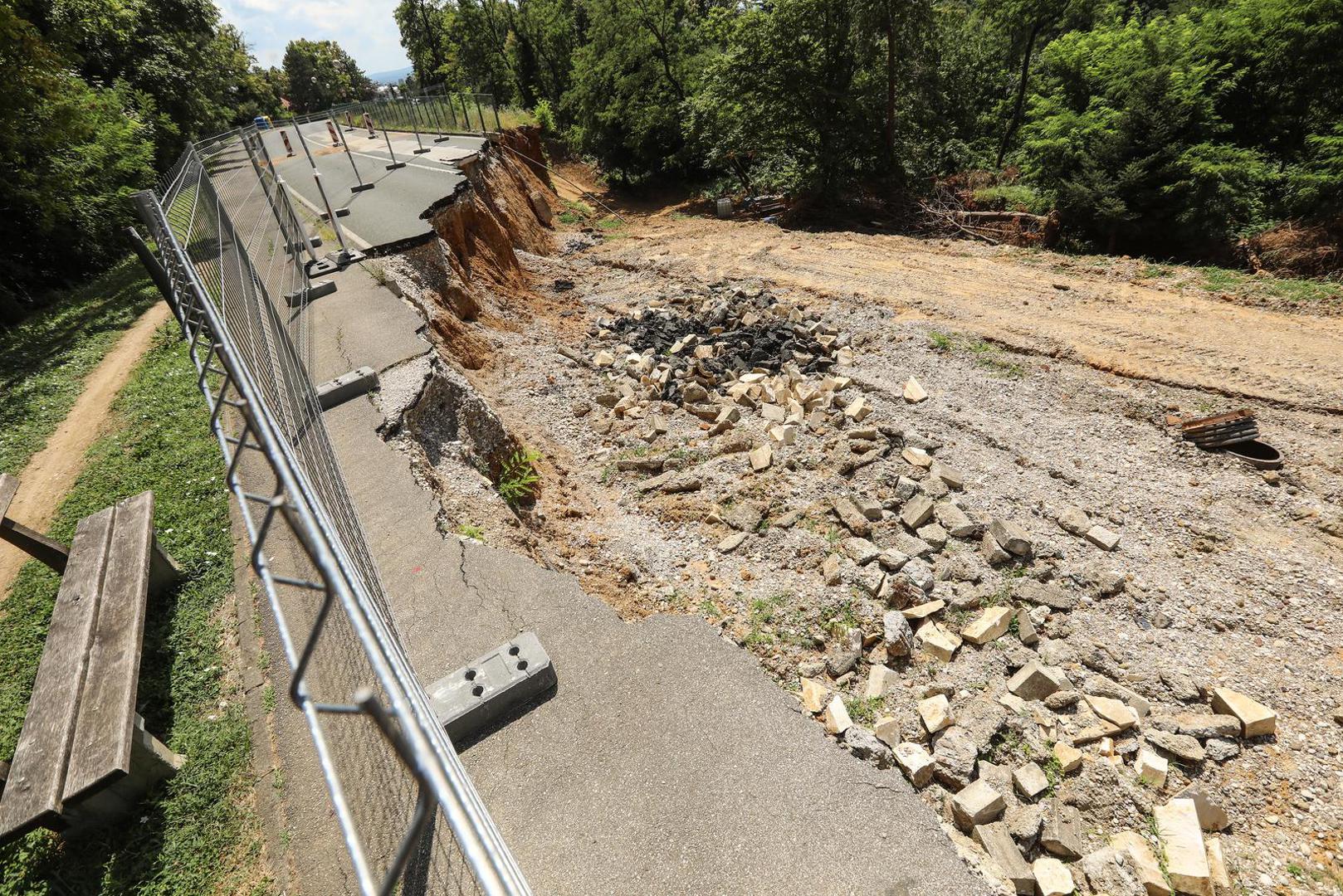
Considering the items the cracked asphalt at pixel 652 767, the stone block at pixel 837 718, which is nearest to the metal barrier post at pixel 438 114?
the cracked asphalt at pixel 652 767

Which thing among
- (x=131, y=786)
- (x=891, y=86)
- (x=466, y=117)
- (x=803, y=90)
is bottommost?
(x=131, y=786)

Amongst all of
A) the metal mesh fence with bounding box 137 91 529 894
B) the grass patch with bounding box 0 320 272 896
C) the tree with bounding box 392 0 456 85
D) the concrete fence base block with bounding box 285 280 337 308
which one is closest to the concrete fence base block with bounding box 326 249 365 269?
the concrete fence base block with bounding box 285 280 337 308

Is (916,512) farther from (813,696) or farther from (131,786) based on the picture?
(131,786)

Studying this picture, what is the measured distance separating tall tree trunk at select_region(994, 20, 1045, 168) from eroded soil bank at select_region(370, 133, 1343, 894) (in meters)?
11.2

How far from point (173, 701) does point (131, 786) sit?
26.9 inches

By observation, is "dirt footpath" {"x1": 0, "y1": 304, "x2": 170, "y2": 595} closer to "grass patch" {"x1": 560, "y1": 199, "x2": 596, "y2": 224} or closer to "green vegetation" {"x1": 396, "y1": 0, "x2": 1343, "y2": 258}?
"grass patch" {"x1": 560, "y1": 199, "x2": 596, "y2": 224}

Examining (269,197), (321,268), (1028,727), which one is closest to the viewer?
(1028,727)

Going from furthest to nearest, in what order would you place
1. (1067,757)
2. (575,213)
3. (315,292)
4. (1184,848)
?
(575,213) < (315,292) < (1067,757) < (1184,848)

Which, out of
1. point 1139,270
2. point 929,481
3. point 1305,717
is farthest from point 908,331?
point 1305,717

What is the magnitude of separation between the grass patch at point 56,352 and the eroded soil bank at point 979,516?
5345 millimetres

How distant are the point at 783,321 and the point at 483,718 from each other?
9501 millimetres

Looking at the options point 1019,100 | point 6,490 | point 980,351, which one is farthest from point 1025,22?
point 6,490

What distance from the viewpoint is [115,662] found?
3723 millimetres

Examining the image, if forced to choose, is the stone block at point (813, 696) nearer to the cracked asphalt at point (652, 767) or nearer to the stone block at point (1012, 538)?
the cracked asphalt at point (652, 767)
